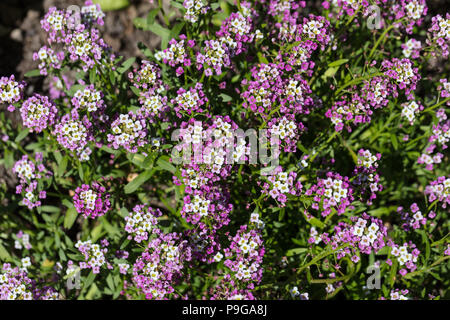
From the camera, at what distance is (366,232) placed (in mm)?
4355

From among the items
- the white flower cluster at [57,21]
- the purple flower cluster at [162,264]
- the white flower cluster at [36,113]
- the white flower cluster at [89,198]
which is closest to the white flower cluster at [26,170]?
the white flower cluster at [36,113]

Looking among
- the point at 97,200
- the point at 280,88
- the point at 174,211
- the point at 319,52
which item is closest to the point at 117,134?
the point at 97,200

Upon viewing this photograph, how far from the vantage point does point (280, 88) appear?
4.56 meters

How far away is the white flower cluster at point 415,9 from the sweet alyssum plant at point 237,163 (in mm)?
19

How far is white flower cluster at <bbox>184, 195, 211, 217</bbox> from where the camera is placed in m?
4.35

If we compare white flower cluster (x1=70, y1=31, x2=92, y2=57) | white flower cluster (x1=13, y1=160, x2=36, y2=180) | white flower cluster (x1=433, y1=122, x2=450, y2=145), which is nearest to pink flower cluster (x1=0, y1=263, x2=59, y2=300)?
white flower cluster (x1=13, y1=160, x2=36, y2=180)

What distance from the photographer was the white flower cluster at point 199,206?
14.3 ft

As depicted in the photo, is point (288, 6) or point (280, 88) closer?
point (280, 88)

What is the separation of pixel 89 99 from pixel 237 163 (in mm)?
1685

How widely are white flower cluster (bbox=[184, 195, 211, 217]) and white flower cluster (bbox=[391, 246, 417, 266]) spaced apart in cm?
210

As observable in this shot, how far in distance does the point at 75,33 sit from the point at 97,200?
1799mm
